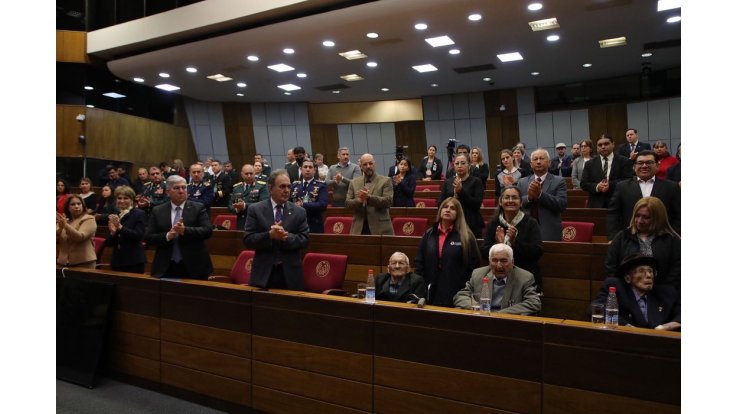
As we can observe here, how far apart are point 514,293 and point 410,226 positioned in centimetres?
241

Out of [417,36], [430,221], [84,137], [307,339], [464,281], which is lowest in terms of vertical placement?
[307,339]

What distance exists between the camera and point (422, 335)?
2.49 meters

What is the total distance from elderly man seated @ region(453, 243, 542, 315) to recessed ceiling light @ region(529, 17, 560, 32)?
559cm

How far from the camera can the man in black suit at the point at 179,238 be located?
371 cm

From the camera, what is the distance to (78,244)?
4.43 m

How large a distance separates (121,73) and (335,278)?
355 inches

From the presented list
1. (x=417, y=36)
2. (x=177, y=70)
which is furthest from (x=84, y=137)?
(x=417, y=36)

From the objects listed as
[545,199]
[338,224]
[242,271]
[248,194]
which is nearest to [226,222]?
[248,194]

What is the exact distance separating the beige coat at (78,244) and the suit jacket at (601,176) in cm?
426

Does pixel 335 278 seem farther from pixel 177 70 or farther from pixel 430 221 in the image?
pixel 177 70

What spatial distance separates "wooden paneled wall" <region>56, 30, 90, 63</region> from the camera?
10.5 metres

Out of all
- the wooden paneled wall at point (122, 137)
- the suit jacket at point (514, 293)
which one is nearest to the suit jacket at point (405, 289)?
the suit jacket at point (514, 293)

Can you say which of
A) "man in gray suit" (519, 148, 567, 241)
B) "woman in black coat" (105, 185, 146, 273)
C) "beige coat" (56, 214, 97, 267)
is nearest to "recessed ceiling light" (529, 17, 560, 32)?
"man in gray suit" (519, 148, 567, 241)

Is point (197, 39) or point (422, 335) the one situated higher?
point (197, 39)
